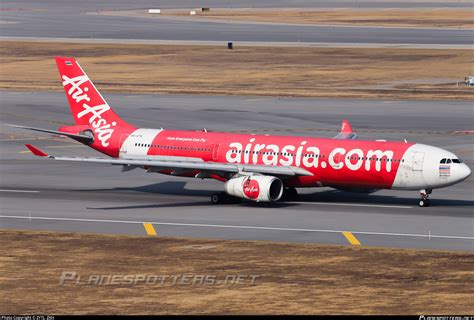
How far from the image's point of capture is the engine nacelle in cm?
6794

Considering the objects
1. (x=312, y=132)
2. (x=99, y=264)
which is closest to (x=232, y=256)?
(x=99, y=264)

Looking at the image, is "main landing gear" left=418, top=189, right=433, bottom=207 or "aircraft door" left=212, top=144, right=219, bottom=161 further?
"aircraft door" left=212, top=144, right=219, bottom=161

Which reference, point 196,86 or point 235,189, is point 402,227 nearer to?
point 235,189

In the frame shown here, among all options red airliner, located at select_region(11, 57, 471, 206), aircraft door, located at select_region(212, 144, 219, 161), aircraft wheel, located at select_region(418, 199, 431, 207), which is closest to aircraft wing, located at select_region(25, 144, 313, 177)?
red airliner, located at select_region(11, 57, 471, 206)

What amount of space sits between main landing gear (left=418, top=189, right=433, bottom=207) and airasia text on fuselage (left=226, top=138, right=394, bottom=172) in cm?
284

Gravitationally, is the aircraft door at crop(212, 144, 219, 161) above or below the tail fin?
below

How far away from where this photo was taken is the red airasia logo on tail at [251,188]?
68062 millimetres

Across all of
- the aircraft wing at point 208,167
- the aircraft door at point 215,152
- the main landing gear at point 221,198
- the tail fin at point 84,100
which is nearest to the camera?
the aircraft wing at point 208,167

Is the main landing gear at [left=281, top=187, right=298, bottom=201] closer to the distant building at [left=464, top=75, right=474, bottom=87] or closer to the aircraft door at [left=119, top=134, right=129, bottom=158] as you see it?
the aircraft door at [left=119, top=134, right=129, bottom=158]

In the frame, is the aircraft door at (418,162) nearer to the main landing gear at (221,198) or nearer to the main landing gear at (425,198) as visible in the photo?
the main landing gear at (425,198)

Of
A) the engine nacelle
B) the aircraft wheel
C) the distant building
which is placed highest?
the distant building

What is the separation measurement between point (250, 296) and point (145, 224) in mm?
18660

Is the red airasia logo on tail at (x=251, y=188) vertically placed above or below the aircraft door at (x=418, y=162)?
below

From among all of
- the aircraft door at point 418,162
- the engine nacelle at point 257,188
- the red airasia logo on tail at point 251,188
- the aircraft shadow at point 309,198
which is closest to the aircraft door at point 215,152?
the aircraft shadow at point 309,198
